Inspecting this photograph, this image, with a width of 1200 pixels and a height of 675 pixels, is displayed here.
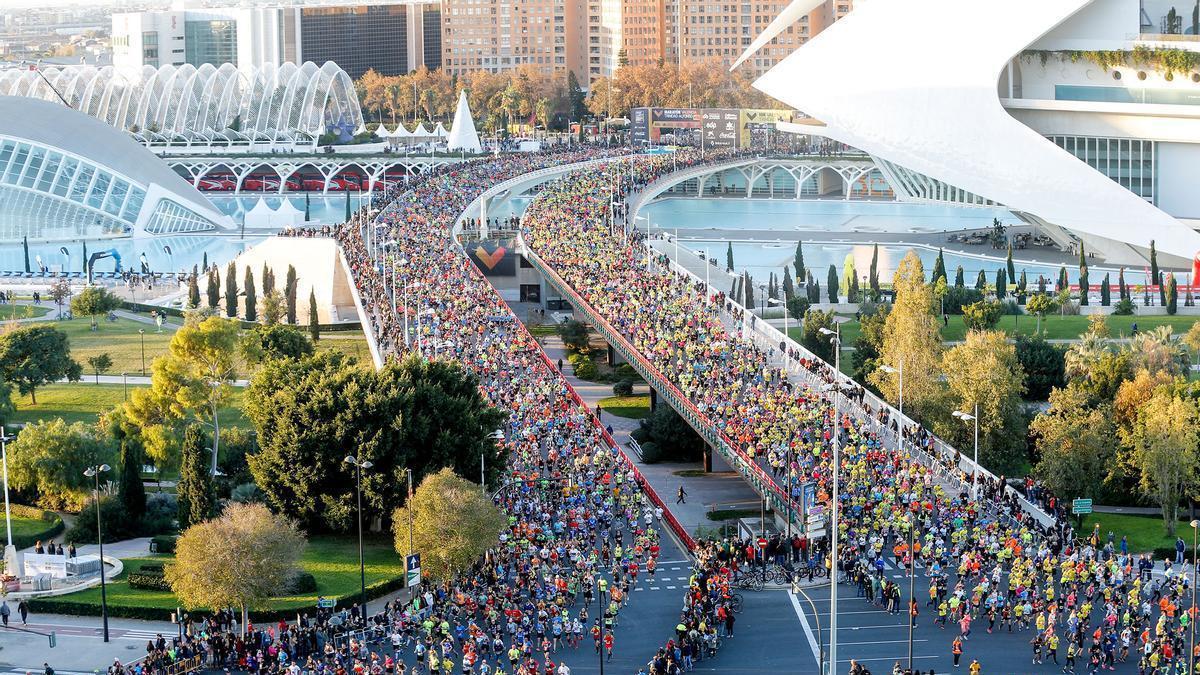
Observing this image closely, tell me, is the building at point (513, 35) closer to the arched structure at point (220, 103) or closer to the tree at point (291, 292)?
the arched structure at point (220, 103)

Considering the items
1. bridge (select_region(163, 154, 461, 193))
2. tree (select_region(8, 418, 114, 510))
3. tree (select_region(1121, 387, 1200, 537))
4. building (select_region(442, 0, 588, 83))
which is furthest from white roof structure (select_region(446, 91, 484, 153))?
tree (select_region(1121, 387, 1200, 537))

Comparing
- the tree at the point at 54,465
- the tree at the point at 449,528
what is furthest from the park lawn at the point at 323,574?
the tree at the point at 54,465

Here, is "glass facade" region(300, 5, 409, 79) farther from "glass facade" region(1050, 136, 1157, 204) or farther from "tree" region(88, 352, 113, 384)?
"tree" region(88, 352, 113, 384)

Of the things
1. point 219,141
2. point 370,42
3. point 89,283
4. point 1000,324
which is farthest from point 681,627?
point 370,42

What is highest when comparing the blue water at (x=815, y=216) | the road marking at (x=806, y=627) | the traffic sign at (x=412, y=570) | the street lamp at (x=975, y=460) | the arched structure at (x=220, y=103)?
the arched structure at (x=220, y=103)

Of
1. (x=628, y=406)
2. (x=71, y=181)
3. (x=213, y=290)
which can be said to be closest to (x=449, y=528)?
(x=628, y=406)

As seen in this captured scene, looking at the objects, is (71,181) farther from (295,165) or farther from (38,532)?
(38,532)

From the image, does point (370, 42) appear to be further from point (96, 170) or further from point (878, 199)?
point (96, 170)
